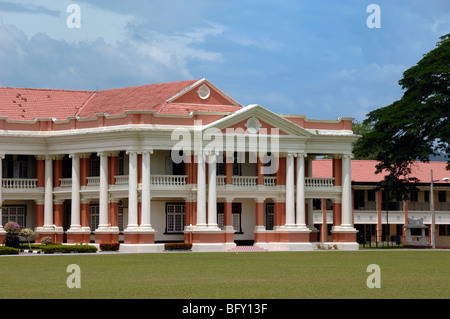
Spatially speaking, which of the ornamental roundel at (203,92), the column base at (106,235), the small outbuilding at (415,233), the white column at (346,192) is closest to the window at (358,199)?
the small outbuilding at (415,233)

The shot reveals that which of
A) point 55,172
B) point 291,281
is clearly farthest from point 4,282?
point 55,172

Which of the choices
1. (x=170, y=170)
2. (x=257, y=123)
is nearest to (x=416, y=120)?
(x=257, y=123)

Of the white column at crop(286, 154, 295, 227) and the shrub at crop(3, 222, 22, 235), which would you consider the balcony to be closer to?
the white column at crop(286, 154, 295, 227)

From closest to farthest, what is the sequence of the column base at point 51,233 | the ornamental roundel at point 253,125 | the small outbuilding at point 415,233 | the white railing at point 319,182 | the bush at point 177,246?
the bush at point 177,246 < the ornamental roundel at point 253,125 < the column base at point 51,233 < the white railing at point 319,182 < the small outbuilding at point 415,233

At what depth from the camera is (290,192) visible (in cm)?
6250

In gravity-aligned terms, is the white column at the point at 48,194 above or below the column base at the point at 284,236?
above

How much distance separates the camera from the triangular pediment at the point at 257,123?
199ft

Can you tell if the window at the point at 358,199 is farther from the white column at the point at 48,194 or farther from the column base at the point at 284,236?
the white column at the point at 48,194

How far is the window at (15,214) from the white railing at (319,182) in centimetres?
1782

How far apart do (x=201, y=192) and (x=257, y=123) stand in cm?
532

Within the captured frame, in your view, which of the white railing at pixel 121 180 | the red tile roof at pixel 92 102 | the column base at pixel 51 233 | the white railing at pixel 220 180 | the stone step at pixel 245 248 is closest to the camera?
the stone step at pixel 245 248

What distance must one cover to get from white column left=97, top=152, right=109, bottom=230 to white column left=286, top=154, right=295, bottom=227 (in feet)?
35.0
